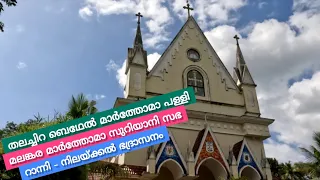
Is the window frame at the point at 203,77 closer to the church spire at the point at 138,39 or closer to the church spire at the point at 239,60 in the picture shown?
the church spire at the point at 239,60

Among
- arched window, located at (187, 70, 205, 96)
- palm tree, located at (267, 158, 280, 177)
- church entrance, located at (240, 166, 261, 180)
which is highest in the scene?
arched window, located at (187, 70, 205, 96)

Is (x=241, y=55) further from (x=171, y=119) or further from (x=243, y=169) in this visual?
(x=171, y=119)

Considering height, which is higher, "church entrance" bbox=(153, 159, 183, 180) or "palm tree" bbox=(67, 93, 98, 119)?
"palm tree" bbox=(67, 93, 98, 119)

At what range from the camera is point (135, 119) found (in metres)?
10.1

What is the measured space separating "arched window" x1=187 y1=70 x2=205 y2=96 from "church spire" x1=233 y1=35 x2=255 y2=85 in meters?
2.83

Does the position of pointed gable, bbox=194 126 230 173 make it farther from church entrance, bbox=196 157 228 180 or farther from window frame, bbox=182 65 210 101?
window frame, bbox=182 65 210 101

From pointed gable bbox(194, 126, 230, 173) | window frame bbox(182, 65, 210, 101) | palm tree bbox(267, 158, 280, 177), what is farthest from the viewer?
palm tree bbox(267, 158, 280, 177)

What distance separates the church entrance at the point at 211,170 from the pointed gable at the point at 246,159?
1010 millimetres

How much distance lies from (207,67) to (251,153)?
627 centimetres

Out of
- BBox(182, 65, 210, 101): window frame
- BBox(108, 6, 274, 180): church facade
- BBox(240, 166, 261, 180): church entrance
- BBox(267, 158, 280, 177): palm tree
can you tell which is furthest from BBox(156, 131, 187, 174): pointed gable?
BBox(267, 158, 280, 177): palm tree

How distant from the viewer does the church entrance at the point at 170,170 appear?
648 inches

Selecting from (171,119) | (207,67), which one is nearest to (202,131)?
(207,67)

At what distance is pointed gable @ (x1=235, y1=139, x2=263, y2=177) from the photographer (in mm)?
17656

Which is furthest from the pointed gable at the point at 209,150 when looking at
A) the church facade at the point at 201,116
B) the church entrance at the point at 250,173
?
the church entrance at the point at 250,173
